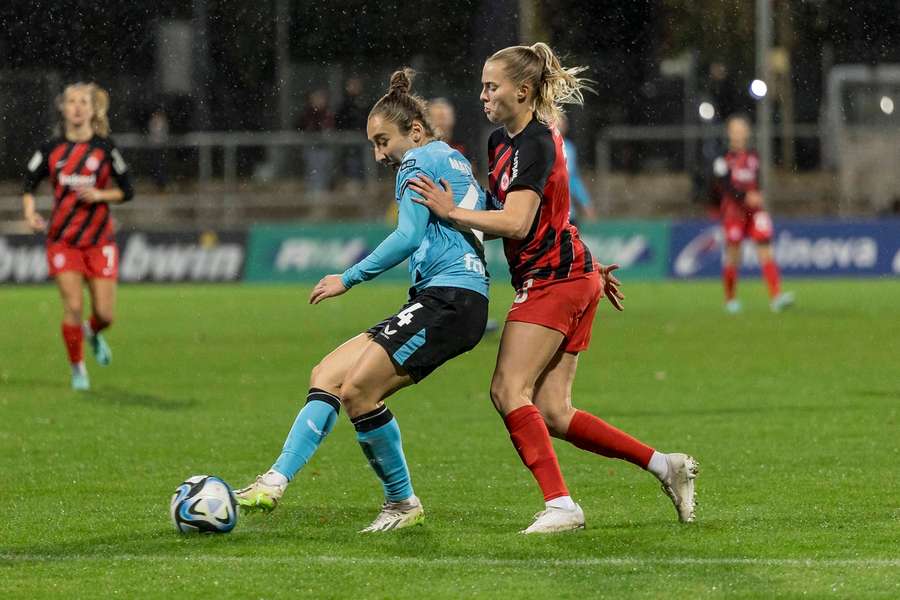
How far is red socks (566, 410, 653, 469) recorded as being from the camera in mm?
6758

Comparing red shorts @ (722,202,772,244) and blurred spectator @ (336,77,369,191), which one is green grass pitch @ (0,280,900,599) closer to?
red shorts @ (722,202,772,244)

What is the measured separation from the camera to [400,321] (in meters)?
6.40

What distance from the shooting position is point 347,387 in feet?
21.0

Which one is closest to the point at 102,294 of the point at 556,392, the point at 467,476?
the point at 467,476

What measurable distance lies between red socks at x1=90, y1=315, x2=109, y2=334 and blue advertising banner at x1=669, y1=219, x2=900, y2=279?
1303cm

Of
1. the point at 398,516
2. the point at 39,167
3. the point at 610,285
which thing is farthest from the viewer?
the point at 39,167

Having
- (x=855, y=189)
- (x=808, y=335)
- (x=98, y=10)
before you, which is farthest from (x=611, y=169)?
(x=808, y=335)

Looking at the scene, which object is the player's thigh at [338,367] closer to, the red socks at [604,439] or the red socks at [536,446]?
the red socks at [536,446]

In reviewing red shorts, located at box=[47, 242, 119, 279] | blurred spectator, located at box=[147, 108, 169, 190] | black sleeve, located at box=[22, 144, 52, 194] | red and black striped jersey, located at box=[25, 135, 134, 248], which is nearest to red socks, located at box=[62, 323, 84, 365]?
red shorts, located at box=[47, 242, 119, 279]

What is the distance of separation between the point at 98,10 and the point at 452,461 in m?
15.8

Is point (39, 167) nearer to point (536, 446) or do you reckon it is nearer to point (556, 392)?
point (556, 392)

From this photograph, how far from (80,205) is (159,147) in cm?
1406

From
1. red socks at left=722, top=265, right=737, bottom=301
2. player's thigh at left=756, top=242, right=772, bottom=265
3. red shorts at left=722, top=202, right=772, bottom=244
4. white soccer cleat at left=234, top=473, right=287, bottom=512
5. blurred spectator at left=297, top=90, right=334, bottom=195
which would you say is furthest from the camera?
blurred spectator at left=297, top=90, right=334, bottom=195

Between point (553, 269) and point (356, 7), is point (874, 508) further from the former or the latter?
point (356, 7)
